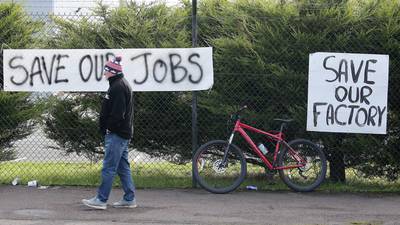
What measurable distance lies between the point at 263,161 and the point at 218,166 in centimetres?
64

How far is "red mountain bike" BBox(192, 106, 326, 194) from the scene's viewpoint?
27.3ft

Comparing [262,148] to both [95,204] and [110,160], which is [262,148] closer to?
[110,160]

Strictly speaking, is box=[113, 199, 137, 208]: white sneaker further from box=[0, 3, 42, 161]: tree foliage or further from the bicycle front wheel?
box=[0, 3, 42, 161]: tree foliage

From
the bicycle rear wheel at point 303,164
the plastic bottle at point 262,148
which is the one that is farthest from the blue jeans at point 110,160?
the bicycle rear wheel at point 303,164

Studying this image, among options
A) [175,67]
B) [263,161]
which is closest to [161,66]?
[175,67]

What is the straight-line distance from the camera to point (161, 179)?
9164 mm

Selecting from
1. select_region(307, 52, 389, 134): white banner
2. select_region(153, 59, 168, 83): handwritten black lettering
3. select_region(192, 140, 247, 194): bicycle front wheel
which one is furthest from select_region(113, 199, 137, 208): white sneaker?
select_region(307, 52, 389, 134): white banner

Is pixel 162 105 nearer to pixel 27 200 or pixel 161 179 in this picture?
pixel 161 179

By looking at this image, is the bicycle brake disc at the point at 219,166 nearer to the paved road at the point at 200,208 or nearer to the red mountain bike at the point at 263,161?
the red mountain bike at the point at 263,161

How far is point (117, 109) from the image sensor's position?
7.06 meters

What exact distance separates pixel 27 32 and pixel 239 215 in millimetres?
4066

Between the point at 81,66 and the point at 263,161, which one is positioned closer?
the point at 263,161

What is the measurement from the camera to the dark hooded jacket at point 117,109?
7.08 m

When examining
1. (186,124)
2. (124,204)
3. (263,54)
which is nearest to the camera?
(124,204)
